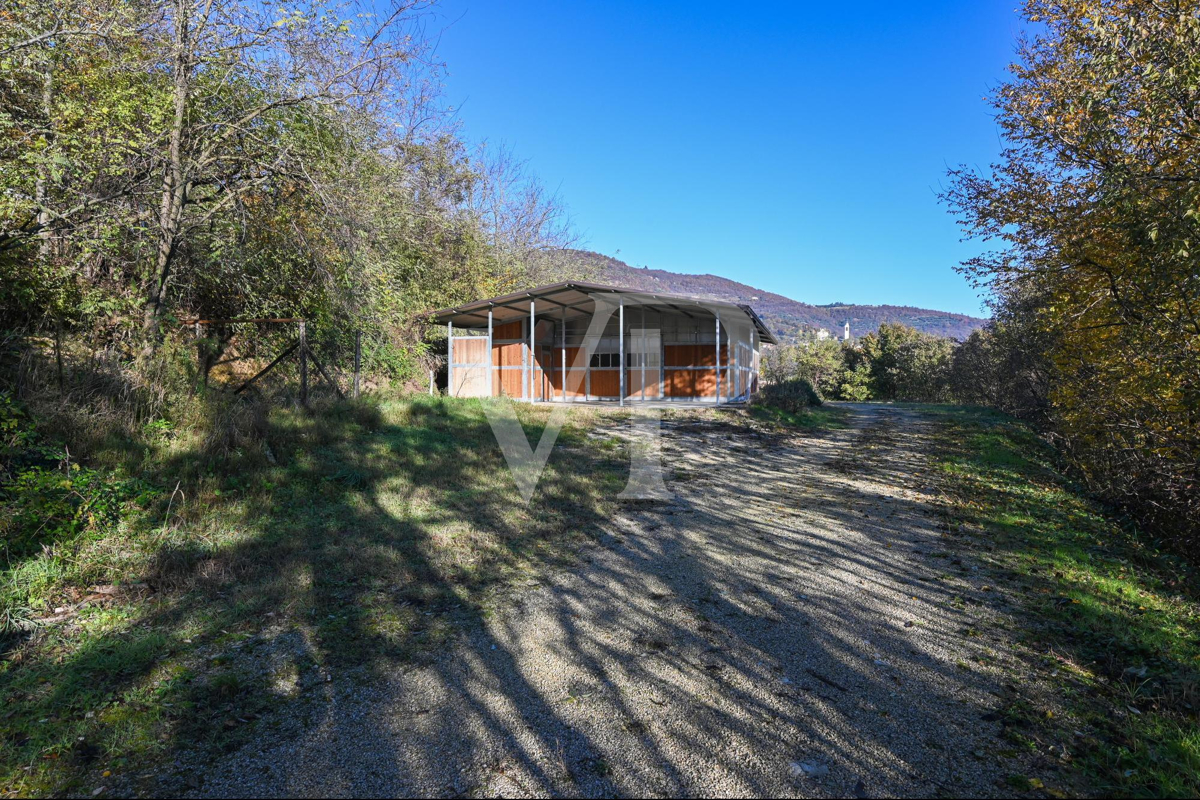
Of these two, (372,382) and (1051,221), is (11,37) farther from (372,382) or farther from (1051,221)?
(1051,221)

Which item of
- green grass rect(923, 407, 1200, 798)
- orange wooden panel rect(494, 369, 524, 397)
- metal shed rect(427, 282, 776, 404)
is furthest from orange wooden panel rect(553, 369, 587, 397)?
green grass rect(923, 407, 1200, 798)

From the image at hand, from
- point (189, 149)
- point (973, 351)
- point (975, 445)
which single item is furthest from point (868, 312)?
point (189, 149)

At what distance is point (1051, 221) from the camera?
332 inches

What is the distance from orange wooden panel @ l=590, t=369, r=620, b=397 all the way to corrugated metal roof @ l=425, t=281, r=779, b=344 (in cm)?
214

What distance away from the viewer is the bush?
19.8m

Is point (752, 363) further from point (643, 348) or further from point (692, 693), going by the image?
point (692, 693)

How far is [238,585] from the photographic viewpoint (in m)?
4.21

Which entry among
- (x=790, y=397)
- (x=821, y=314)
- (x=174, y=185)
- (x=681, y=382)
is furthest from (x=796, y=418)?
(x=821, y=314)

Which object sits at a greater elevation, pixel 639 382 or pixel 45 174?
pixel 45 174

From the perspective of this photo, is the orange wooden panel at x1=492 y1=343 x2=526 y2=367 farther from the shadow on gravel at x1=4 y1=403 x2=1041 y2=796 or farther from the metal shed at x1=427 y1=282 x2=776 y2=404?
the shadow on gravel at x1=4 y1=403 x2=1041 y2=796

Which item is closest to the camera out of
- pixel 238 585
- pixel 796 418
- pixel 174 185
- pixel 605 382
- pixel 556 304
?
pixel 238 585

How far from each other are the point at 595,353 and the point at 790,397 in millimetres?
7179

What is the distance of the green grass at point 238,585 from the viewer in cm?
270

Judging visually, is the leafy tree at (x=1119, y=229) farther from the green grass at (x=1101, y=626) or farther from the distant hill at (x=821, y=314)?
the distant hill at (x=821, y=314)
